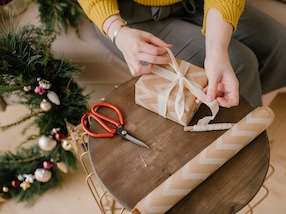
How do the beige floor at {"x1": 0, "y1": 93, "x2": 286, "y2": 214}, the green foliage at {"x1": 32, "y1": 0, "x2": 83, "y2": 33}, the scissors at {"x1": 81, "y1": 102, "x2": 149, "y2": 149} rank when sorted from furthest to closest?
the beige floor at {"x1": 0, "y1": 93, "x2": 286, "y2": 214}
the green foliage at {"x1": 32, "y1": 0, "x2": 83, "y2": 33}
the scissors at {"x1": 81, "y1": 102, "x2": 149, "y2": 149}

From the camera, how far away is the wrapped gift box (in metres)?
0.68

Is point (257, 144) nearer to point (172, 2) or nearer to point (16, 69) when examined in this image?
point (172, 2)

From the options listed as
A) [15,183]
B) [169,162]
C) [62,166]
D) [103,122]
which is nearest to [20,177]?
[15,183]

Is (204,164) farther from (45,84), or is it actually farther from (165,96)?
(45,84)

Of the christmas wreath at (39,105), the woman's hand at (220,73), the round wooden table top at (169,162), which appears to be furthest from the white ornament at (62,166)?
the woman's hand at (220,73)

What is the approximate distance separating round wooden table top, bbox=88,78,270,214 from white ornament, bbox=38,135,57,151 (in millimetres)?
342

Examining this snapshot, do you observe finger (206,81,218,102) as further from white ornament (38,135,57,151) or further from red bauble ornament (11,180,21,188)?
red bauble ornament (11,180,21,188)

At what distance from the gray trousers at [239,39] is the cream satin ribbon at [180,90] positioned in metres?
0.18

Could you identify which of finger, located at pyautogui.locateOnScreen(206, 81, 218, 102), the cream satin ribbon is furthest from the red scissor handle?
finger, located at pyautogui.locateOnScreen(206, 81, 218, 102)

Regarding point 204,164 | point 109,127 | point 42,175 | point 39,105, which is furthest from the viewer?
point 42,175

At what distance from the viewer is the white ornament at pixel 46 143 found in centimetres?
103

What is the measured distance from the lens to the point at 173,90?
694 millimetres

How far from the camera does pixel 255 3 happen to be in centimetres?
116

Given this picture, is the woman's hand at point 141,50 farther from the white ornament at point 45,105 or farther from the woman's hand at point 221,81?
the white ornament at point 45,105
